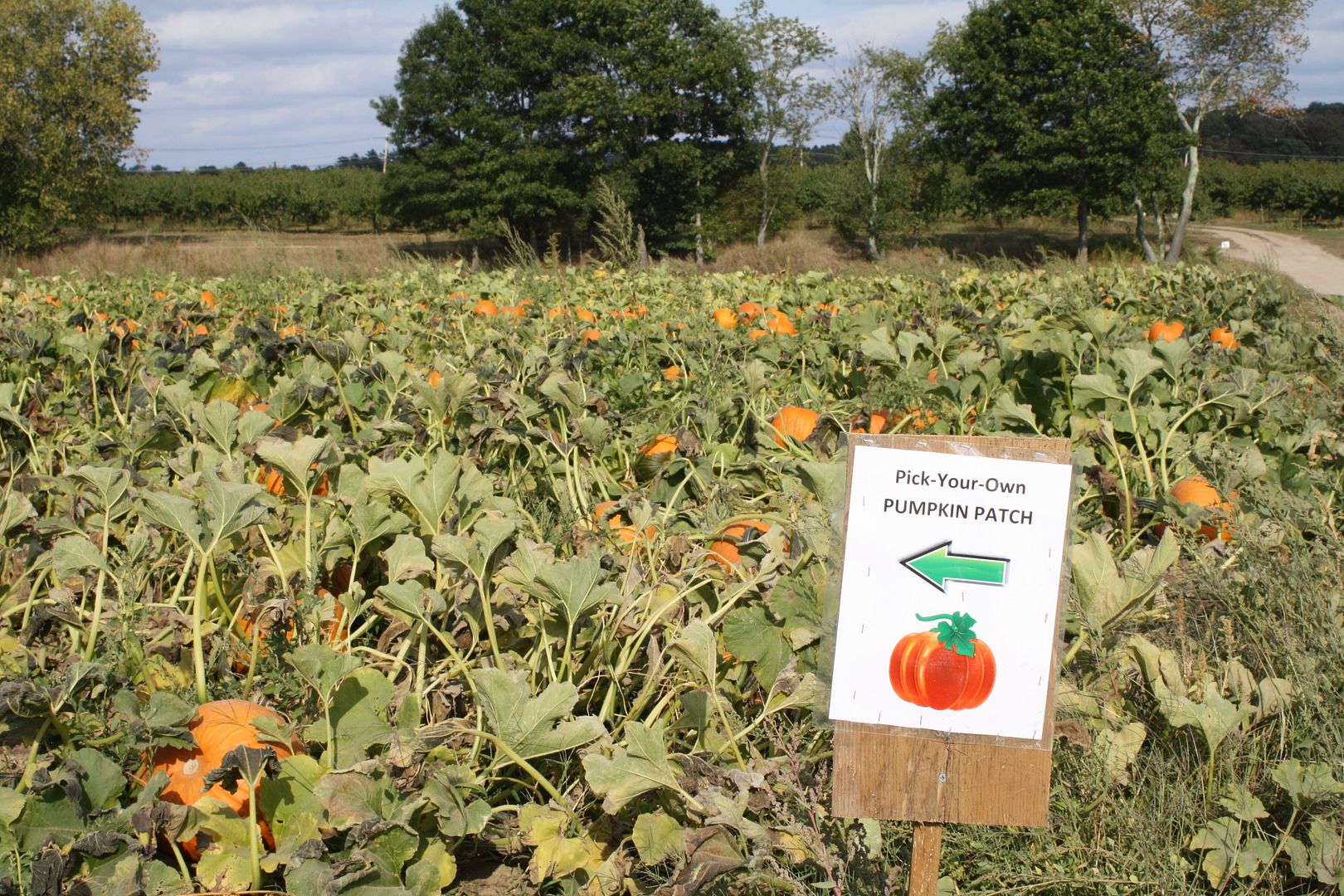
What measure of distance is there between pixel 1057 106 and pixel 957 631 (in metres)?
33.1

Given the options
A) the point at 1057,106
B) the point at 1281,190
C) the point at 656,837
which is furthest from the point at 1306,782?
the point at 1281,190

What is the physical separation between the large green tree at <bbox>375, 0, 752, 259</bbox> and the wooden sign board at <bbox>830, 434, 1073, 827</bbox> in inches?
1228

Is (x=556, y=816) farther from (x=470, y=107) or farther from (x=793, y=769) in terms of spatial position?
(x=470, y=107)

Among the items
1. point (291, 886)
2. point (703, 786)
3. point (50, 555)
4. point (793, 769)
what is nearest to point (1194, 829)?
point (793, 769)

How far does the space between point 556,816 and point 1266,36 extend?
34.4 m

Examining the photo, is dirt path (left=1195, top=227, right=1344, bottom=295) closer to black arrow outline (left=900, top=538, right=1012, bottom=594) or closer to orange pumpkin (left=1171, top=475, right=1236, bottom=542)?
orange pumpkin (left=1171, top=475, right=1236, bottom=542)

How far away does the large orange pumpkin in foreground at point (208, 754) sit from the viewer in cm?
177

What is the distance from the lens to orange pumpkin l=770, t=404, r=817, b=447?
132 inches

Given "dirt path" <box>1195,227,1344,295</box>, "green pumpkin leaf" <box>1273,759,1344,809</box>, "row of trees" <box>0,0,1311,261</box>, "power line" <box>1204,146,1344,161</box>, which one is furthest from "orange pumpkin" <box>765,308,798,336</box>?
"power line" <box>1204,146,1344,161</box>

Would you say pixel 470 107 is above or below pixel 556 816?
above

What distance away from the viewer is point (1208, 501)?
9.19 feet

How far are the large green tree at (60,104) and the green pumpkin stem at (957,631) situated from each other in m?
31.6

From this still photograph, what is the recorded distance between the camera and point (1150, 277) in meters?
7.04

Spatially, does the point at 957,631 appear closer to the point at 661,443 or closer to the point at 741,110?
the point at 661,443
